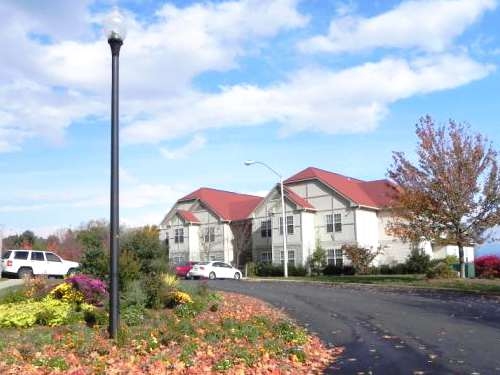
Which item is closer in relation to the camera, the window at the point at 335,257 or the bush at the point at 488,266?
the bush at the point at 488,266

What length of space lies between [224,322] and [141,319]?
1.76m

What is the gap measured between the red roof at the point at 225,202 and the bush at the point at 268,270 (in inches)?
286

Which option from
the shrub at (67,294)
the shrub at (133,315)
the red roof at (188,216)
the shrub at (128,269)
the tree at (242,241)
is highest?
the red roof at (188,216)

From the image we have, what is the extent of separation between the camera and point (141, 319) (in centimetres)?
1289

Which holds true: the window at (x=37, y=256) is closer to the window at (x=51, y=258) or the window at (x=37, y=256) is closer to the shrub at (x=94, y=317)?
the window at (x=51, y=258)

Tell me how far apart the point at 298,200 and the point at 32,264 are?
25.1 m

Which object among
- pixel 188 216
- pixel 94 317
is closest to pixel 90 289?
pixel 94 317

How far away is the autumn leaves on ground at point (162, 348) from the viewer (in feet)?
29.1

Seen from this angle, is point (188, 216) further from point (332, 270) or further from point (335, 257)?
point (332, 270)

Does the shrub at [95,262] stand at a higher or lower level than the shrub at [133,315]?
higher

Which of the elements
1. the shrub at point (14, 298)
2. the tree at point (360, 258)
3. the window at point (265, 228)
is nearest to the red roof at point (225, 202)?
the window at point (265, 228)

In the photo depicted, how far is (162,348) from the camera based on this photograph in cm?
1012

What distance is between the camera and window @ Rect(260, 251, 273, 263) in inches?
2159

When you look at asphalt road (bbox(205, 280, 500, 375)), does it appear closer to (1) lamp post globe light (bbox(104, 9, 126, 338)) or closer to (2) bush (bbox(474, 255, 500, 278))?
(1) lamp post globe light (bbox(104, 9, 126, 338))
